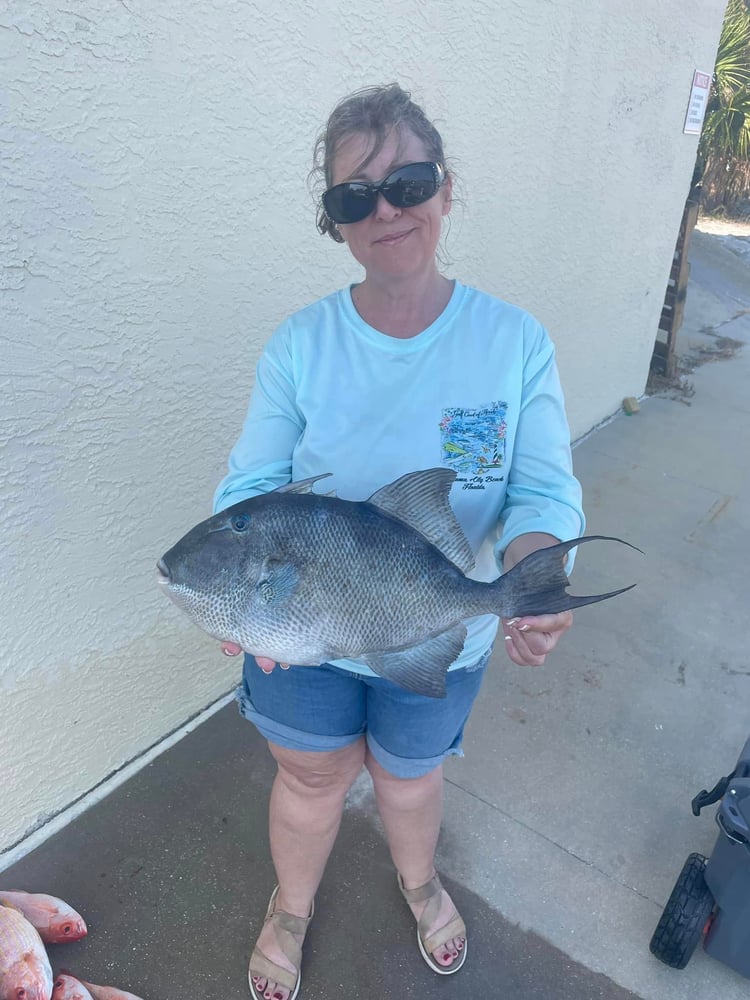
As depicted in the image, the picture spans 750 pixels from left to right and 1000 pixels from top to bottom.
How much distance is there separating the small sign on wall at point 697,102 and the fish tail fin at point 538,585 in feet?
16.4

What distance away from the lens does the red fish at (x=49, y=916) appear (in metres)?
1.85

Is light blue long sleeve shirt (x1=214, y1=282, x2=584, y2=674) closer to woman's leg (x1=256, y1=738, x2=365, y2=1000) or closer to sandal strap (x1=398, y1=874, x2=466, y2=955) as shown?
woman's leg (x1=256, y1=738, x2=365, y2=1000)

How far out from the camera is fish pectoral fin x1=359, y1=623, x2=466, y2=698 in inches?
52.8

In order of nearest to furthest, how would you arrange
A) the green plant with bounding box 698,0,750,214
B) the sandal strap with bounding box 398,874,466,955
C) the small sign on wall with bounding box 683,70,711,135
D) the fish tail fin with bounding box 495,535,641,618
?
1. the fish tail fin with bounding box 495,535,641,618
2. the sandal strap with bounding box 398,874,466,955
3. the small sign on wall with bounding box 683,70,711,135
4. the green plant with bounding box 698,0,750,214

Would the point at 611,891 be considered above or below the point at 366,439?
→ below

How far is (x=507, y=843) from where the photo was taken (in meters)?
2.29

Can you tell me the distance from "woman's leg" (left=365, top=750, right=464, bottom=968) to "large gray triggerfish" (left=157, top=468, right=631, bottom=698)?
0.57m

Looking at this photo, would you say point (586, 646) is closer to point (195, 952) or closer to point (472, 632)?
point (472, 632)

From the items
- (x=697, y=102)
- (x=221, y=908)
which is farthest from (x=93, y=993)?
(x=697, y=102)

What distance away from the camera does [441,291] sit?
5.09 ft

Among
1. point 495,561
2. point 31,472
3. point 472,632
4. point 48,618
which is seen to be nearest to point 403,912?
point 472,632

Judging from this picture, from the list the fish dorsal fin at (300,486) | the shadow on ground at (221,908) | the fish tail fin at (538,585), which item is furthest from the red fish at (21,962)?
the fish tail fin at (538,585)

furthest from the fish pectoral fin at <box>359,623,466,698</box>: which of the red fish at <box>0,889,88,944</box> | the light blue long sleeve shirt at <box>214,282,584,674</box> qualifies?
the red fish at <box>0,889,88,944</box>

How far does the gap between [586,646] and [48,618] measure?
86.3 inches
